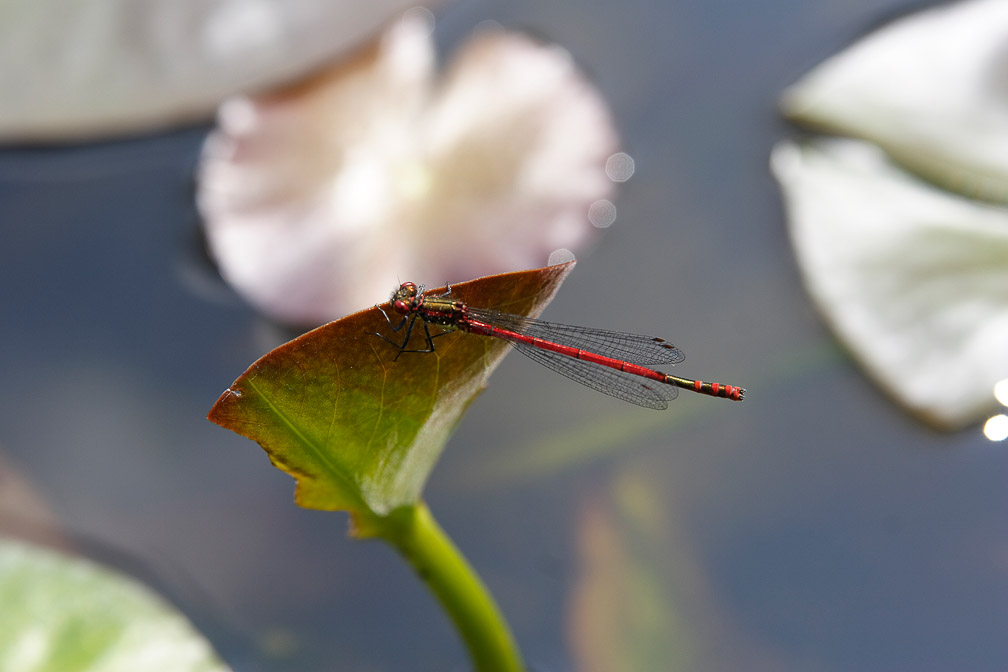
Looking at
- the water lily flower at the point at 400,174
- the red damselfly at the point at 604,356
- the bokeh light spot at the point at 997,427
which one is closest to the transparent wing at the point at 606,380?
the red damselfly at the point at 604,356

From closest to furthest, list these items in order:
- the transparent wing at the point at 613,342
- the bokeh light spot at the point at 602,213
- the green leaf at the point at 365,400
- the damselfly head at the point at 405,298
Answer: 1. the green leaf at the point at 365,400
2. the damselfly head at the point at 405,298
3. the transparent wing at the point at 613,342
4. the bokeh light spot at the point at 602,213

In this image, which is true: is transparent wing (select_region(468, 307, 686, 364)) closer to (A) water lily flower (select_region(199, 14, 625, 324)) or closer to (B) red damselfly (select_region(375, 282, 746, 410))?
(B) red damselfly (select_region(375, 282, 746, 410))

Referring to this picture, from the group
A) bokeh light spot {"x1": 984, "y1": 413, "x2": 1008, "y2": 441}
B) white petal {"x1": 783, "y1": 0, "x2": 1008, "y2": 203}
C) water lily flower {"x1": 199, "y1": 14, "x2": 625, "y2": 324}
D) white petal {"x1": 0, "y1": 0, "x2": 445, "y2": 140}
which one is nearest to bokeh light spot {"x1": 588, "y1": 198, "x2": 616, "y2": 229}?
water lily flower {"x1": 199, "y1": 14, "x2": 625, "y2": 324}

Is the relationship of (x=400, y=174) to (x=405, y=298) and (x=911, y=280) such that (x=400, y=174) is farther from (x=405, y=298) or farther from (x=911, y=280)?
(x=911, y=280)

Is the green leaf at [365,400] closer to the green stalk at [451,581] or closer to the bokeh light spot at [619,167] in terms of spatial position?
the green stalk at [451,581]

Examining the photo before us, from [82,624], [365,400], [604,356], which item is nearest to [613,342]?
[604,356]

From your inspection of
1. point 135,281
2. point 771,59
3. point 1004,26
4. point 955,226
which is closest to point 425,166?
point 135,281
